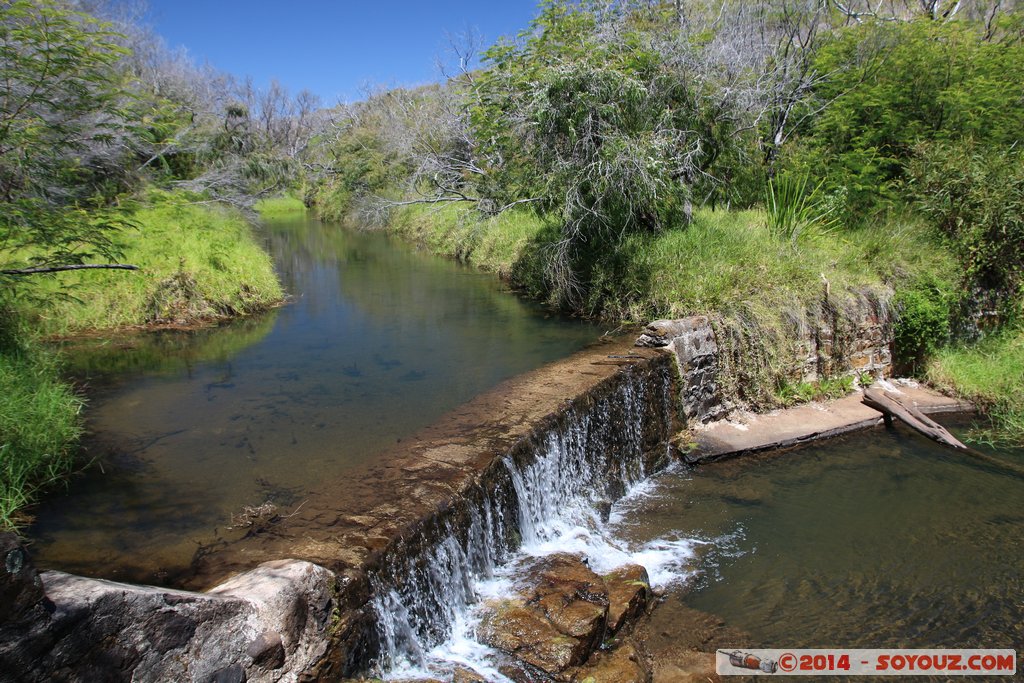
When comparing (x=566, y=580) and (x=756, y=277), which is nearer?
(x=566, y=580)

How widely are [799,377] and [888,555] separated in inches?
132

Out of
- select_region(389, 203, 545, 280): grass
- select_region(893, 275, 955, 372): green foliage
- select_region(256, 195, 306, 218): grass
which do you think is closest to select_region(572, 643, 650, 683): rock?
select_region(893, 275, 955, 372): green foliage

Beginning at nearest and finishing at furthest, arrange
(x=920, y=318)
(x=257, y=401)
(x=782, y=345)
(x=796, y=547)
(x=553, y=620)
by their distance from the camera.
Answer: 1. (x=553, y=620)
2. (x=796, y=547)
3. (x=257, y=401)
4. (x=782, y=345)
5. (x=920, y=318)

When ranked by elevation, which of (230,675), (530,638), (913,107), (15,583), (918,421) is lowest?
(918,421)

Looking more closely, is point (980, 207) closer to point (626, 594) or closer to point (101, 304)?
point (626, 594)

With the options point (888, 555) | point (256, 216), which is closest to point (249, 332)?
point (256, 216)

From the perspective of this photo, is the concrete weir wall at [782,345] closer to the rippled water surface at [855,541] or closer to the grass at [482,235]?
the rippled water surface at [855,541]

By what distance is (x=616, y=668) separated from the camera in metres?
3.99

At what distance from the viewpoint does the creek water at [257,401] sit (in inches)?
172

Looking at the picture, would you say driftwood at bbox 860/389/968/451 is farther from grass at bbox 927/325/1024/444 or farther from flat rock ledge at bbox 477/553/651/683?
flat rock ledge at bbox 477/553/651/683

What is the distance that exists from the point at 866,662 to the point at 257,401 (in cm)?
602

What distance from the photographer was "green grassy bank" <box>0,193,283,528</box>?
4.80 metres

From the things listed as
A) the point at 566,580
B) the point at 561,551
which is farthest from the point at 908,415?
the point at 566,580

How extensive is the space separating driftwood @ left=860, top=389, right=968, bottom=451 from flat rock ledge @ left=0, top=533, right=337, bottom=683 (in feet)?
23.1
